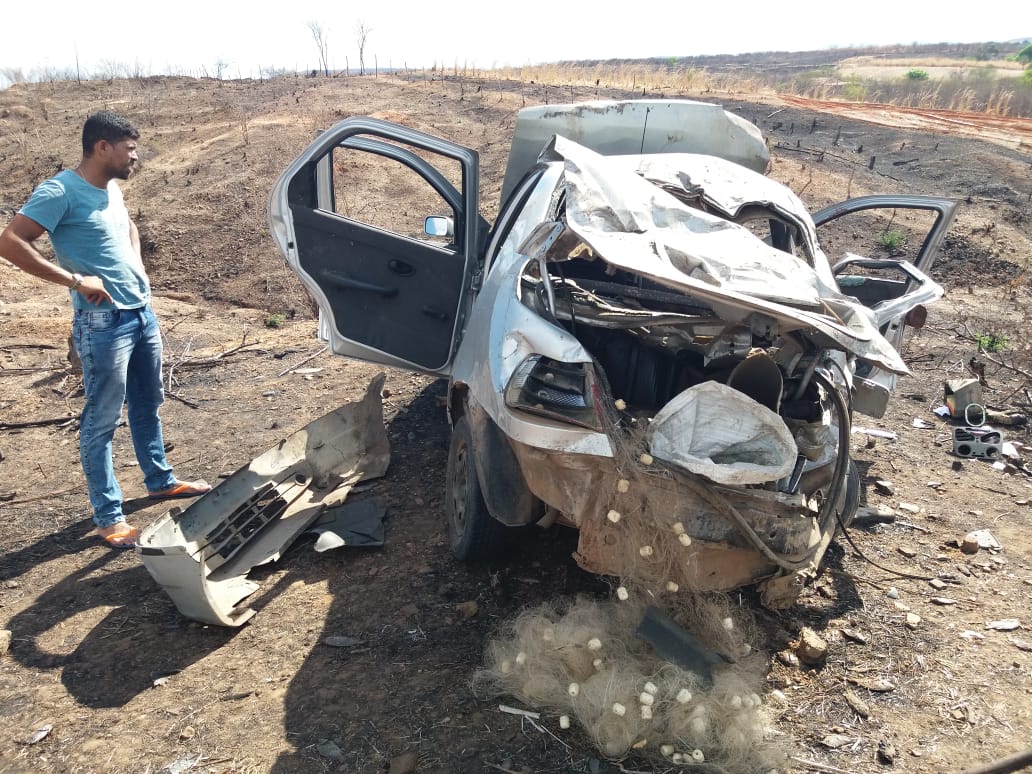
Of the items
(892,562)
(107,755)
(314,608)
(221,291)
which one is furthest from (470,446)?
(221,291)

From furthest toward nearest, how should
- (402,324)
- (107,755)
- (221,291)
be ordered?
1. (221,291)
2. (402,324)
3. (107,755)

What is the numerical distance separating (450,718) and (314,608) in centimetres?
101

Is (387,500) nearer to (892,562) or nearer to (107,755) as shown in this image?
(107,755)

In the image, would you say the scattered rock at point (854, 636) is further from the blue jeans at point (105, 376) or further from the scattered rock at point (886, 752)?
the blue jeans at point (105, 376)

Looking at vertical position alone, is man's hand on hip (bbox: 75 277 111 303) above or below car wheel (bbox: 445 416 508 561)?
above

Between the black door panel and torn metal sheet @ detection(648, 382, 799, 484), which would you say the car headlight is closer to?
torn metal sheet @ detection(648, 382, 799, 484)

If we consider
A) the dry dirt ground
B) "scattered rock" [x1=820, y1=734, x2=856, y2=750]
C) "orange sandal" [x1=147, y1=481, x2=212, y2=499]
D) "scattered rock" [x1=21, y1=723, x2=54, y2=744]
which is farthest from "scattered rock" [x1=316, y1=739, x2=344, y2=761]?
"orange sandal" [x1=147, y1=481, x2=212, y2=499]

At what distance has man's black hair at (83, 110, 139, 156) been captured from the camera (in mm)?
3713

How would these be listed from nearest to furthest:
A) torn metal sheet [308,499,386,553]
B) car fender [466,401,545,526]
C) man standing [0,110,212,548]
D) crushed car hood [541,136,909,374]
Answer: crushed car hood [541,136,909,374], car fender [466,401,545,526], man standing [0,110,212,548], torn metal sheet [308,499,386,553]

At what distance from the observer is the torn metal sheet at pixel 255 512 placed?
316cm

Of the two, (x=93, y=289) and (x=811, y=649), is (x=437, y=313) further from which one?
(x=811, y=649)

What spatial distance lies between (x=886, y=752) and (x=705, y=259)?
194cm

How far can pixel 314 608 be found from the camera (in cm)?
344

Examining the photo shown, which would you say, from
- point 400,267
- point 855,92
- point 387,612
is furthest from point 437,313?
point 855,92
